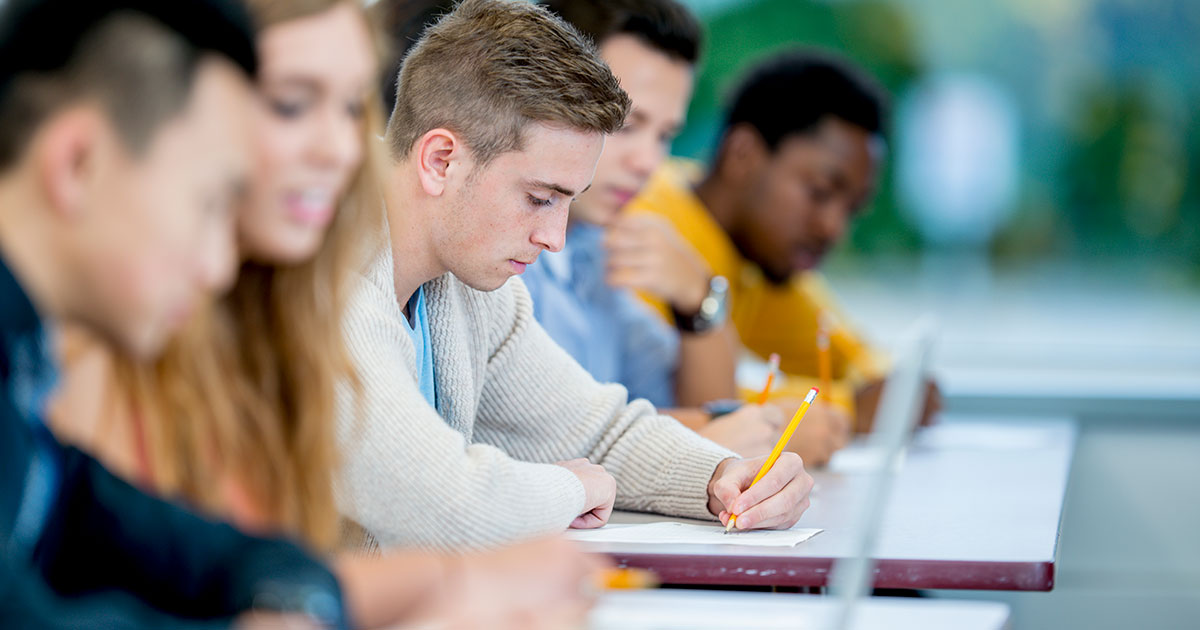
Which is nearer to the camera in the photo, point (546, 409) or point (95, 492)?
point (95, 492)

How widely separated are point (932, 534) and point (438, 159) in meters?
0.64

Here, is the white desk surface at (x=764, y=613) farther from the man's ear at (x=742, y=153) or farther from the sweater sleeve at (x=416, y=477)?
the man's ear at (x=742, y=153)

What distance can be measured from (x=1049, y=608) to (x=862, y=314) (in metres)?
1.03

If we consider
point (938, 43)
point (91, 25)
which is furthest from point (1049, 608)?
Answer: point (91, 25)

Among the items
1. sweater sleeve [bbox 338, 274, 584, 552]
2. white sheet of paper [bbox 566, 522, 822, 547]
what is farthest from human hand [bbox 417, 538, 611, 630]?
white sheet of paper [bbox 566, 522, 822, 547]

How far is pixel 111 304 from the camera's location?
0.72 m

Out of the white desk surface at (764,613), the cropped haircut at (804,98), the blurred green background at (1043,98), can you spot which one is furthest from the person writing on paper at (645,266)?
the blurred green background at (1043,98)

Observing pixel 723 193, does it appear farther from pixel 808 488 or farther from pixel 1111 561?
pixel 808 488

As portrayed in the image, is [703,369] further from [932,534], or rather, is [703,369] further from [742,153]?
[932,534]

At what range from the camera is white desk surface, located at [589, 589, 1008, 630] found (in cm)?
93

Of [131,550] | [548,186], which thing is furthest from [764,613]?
[548,186]

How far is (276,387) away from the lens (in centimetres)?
95

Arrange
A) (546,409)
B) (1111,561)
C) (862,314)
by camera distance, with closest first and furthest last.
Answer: (546,409)
(1111,561)
(862,314)

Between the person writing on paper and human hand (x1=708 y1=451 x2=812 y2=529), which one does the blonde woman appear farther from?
the person writing on paper
